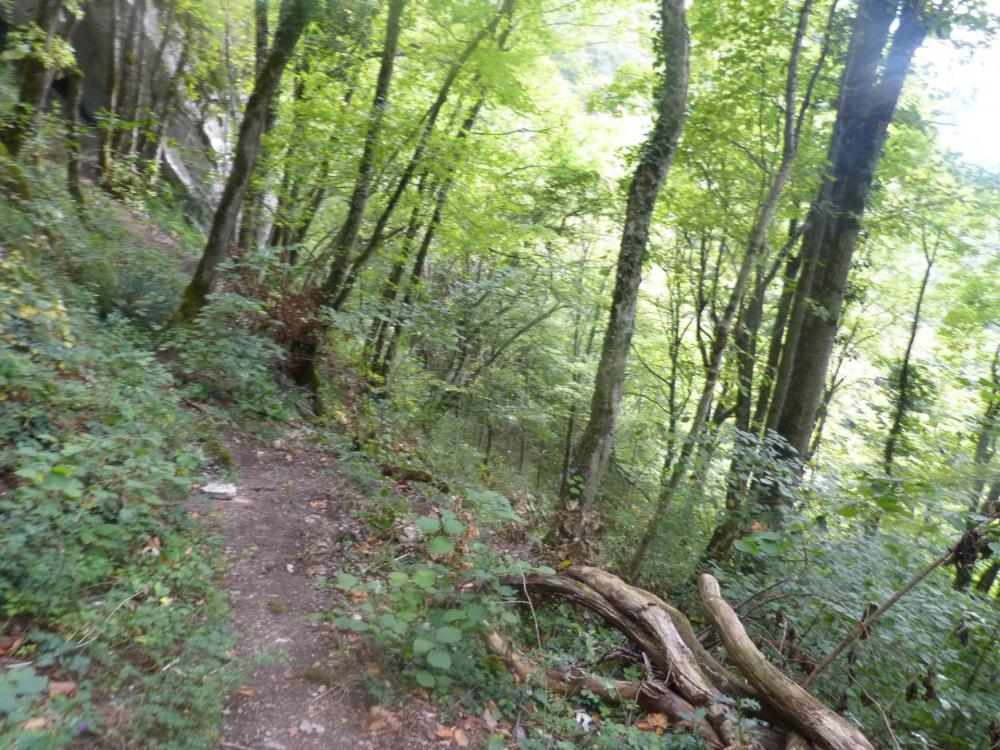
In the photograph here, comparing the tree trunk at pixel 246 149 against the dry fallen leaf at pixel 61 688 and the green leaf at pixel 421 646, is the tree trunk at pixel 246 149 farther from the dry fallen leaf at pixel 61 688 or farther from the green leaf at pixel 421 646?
the green leaf at pixel 421 646

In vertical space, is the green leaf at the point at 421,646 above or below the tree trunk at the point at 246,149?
below

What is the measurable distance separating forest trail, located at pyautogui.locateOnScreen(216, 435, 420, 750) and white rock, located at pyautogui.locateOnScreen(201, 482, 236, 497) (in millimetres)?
82

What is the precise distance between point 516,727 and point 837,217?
281 inches

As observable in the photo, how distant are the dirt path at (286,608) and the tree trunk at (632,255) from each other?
262cm

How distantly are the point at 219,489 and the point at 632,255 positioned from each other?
480 centimetres

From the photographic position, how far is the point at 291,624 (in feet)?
13.9

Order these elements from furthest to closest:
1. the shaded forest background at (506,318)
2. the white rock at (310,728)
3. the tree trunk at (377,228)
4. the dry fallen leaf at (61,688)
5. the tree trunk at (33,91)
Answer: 1. the tree trunk at (377,228)
2. the tree trunk at (33,91)
3. the shaded forest background at (506,318)
4. the white rock at (310,728)
5. the dry fallen leaf at (61,688)

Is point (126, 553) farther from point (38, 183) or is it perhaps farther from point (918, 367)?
point (918, 367)

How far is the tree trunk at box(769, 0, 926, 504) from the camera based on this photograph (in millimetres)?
7512

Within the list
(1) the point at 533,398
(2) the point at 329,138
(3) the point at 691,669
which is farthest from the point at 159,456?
(1) the point at 533,398

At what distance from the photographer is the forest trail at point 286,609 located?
3.36 m

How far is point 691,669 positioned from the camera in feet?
13.9

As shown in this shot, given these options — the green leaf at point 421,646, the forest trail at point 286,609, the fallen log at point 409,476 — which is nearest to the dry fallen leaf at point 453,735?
the forest trail at point 286,609

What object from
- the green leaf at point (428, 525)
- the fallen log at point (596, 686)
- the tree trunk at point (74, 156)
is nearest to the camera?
the green leaf at point (428, 525)
